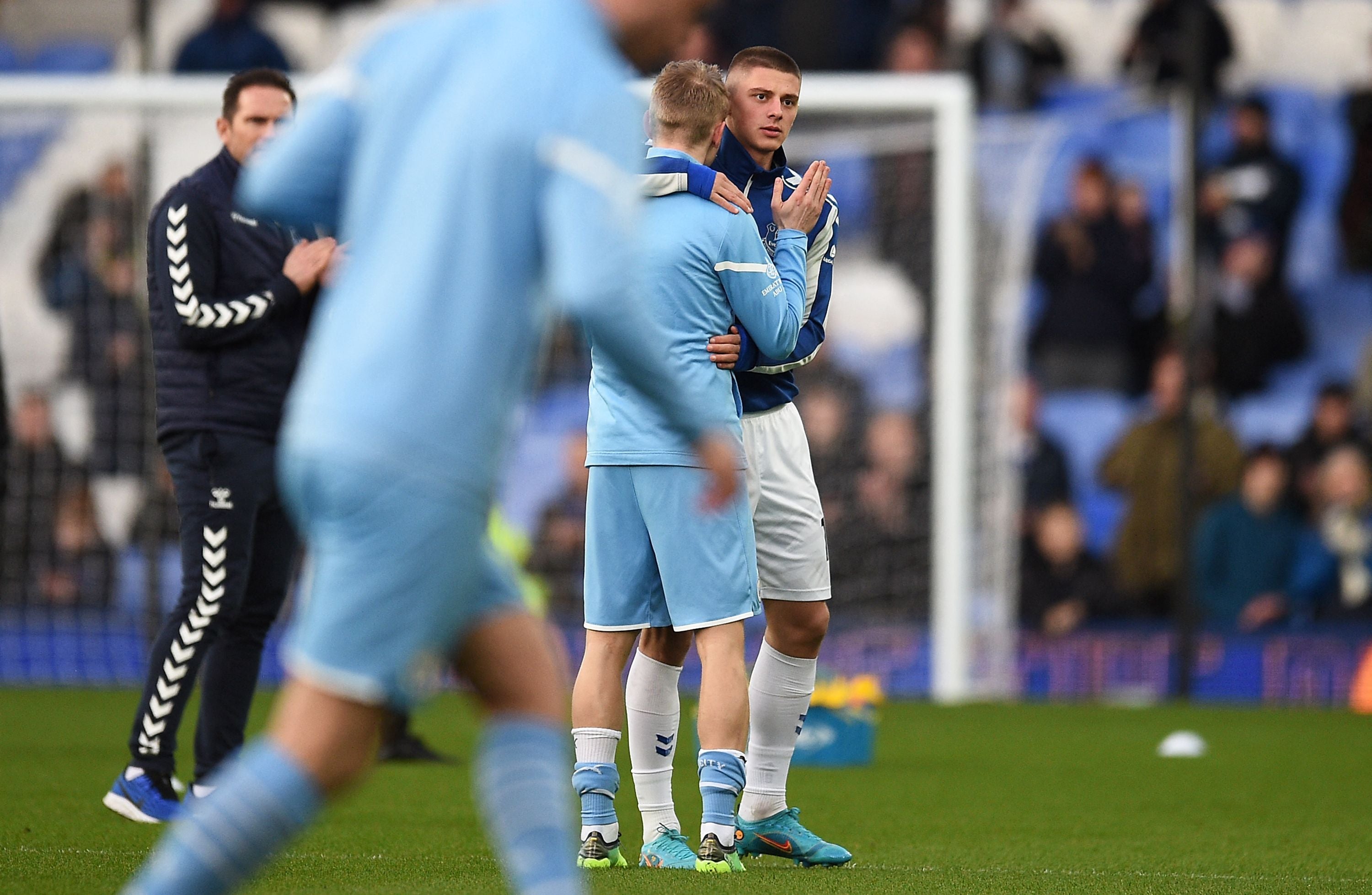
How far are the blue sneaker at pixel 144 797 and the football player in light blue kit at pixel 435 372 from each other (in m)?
3.13

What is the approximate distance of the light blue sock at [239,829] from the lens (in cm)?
Answer: 262

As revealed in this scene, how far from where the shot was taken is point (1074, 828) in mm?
6277

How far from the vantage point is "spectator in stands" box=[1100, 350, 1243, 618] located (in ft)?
43.6

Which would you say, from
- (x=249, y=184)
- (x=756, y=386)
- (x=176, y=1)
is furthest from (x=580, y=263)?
(x=176, y=1)

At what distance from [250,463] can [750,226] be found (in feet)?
6.15

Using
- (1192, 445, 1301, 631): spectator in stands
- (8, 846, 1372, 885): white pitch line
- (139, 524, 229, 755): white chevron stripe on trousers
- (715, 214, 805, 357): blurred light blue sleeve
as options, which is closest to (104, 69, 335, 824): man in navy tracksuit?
(139, 524, 229, 755): white chevron stripe on trousers

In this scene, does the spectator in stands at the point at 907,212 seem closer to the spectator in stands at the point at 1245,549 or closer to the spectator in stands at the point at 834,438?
the spectator in stands at the point at 834,438

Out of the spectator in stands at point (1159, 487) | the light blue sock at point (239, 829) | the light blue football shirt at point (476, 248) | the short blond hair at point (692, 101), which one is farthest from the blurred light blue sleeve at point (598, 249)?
the spectator in stands at point (1159, 487)

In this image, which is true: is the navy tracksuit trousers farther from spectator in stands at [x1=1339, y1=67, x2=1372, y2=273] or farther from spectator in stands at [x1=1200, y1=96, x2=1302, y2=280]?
spectator in stands at [x1=1339, y1=67, x2=1372, y2=273]

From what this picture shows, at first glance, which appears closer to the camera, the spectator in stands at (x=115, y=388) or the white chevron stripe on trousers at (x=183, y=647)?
the white chevron stripe on trousers at (x=183, y=647)

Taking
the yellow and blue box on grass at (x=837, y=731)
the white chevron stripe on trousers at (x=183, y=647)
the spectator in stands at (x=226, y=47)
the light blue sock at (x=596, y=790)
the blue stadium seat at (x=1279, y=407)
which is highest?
the spectator in stands at (x=226, y=47)

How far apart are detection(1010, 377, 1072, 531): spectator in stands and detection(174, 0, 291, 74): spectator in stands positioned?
6200 mm

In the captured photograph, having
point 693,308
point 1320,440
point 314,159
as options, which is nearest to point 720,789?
point 693,308

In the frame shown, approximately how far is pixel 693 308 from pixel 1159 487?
356 inches
